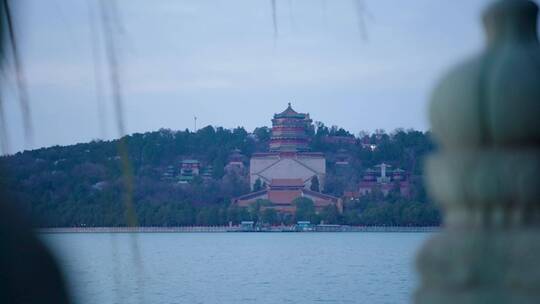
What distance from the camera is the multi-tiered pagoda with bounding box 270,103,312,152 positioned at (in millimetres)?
46369

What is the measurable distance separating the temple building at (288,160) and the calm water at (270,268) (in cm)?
277

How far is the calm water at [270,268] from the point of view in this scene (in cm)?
1798

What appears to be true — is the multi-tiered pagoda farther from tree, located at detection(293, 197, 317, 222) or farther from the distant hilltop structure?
tree, located at detection(293, 197, 317, 222)

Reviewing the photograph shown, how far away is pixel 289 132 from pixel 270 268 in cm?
2138

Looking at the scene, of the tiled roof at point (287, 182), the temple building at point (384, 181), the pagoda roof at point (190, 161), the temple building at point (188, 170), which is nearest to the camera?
the temple building at point (384, 181)

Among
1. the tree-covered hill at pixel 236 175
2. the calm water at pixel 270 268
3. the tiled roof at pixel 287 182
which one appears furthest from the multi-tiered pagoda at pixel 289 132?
the calm water at pixel 270 268

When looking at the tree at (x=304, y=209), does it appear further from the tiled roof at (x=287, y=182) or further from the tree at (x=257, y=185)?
the tree at (x=257, y=185)

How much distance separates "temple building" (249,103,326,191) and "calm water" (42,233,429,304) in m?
2.77

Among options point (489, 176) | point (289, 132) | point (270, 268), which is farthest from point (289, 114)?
point (489, 176)

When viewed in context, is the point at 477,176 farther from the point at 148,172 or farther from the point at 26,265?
the point at 148,172

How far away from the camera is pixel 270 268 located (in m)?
26.8

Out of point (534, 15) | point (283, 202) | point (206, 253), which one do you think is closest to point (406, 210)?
point (283, 202)

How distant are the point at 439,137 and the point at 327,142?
49530mm

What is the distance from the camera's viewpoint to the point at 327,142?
50.3 m
